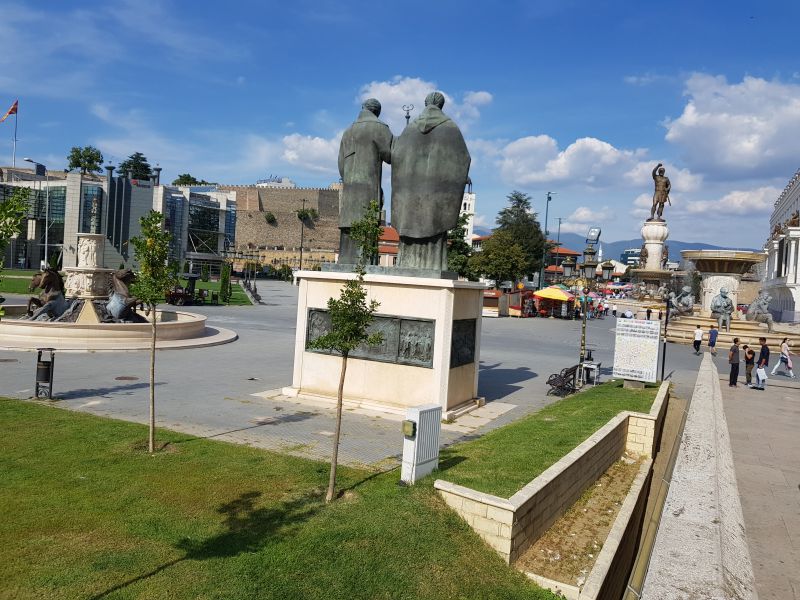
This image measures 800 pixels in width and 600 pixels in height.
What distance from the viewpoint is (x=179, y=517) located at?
17.8ft

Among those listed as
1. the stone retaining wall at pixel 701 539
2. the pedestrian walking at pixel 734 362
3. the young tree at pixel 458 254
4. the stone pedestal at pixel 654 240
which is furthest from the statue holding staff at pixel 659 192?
the stone retaining wall at pixel 701 539

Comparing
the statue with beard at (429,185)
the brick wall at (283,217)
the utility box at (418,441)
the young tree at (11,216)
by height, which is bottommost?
the utility box at (418,441)

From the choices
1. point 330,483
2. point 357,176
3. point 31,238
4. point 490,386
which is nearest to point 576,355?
point 490,386

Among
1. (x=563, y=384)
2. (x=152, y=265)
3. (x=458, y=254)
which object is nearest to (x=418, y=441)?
(x=152, y=265)

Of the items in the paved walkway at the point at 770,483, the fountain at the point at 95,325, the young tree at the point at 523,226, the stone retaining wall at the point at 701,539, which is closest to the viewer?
the stone retaining wall at the point at 701,539

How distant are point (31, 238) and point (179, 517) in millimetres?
78845

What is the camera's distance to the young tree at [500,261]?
48.4 m

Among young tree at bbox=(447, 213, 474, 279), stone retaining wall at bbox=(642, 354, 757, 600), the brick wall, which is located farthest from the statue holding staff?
the brick wall

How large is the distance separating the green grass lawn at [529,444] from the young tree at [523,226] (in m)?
50.5

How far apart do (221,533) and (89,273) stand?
665 inches

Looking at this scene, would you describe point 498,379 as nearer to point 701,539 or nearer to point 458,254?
point 701,539

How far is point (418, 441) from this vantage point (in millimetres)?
6453

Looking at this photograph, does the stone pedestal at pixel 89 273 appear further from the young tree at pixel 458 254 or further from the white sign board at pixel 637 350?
the young tree at pixel 458 254

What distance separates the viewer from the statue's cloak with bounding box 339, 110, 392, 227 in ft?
39.5
